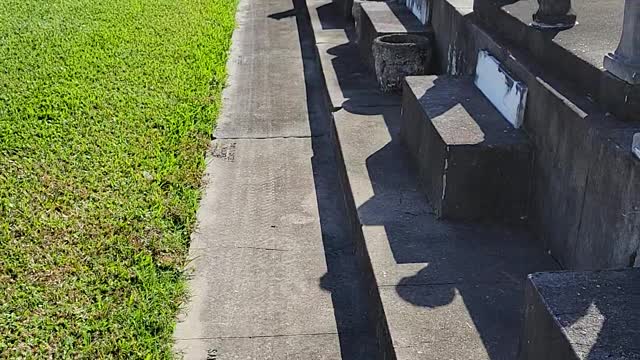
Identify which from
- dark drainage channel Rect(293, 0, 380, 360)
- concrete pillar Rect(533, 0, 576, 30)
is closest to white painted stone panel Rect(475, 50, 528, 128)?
concrete pillar Rect(533, 0, 576, 30)

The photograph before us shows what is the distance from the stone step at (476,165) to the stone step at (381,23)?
2730 mm

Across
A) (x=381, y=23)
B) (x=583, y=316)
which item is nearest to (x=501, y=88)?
(x=583, y=316)

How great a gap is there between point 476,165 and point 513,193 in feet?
0.94

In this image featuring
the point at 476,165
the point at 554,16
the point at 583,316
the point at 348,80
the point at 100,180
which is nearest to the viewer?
the point at 583,316

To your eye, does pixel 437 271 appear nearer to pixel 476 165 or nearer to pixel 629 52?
pixel 476 165

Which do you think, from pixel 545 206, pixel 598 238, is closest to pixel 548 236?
pixel 545 206

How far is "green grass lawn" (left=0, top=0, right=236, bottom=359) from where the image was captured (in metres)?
4.00

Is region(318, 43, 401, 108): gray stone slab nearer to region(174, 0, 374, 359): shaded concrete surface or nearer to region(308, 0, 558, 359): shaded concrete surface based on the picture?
region(174, 0, 374, 359): shaded concrete surface

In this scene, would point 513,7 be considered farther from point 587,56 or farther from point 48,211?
point 48,211

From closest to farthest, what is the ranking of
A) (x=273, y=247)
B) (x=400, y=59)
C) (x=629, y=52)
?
1. (x=629, y=52)
2. (x=273, y=247)
3. (x=400, y=59)

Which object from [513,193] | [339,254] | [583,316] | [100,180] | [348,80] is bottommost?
[339,254]

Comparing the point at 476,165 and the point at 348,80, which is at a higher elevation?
the point at 476,165

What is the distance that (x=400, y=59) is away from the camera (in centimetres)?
686

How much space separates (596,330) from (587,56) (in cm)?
192
